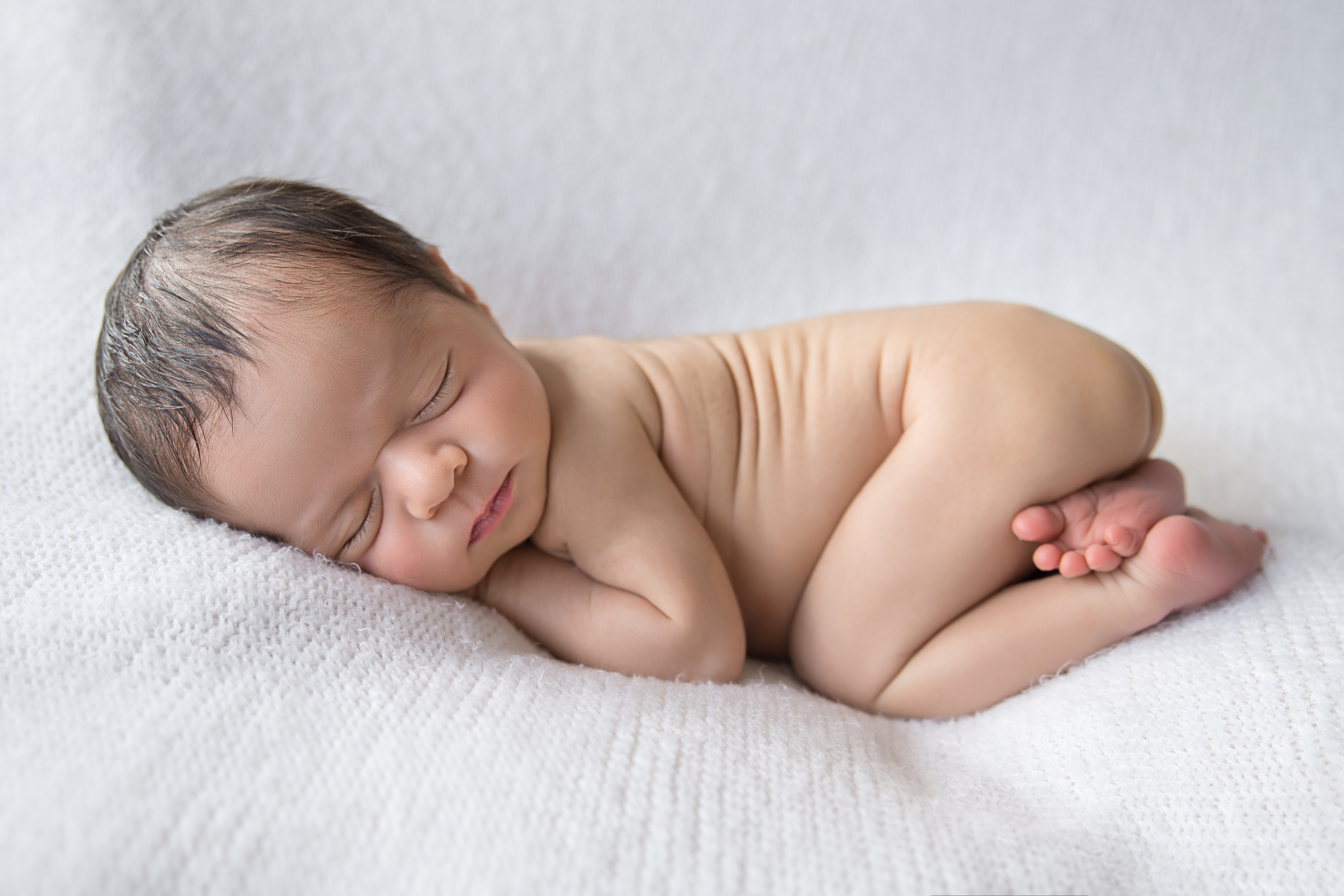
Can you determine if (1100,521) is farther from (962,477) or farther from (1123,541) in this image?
(962,477)

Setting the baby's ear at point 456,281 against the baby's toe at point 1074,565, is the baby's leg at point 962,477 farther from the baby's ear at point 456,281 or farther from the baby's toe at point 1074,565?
the baby's ear at point 456,281

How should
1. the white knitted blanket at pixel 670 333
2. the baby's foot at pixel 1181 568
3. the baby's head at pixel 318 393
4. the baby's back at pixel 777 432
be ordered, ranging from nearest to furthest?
the white knitted blanket at pixel 670 333
the baby's head at pixel 318 393
the baby's foot at pixel 1181 568
the baby's back at pixel 777 432

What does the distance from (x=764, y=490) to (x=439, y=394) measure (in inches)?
16.4

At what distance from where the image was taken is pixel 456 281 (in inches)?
42.2

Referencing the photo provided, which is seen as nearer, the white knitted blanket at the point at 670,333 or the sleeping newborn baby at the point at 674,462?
the white knitted blanket at the point at 670,333

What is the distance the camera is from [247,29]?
4.70ft

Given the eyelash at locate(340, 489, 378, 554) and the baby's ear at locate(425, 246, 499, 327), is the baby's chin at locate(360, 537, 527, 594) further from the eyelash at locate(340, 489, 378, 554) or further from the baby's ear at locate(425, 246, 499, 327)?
the baby's ear at locate(425, 246, 499, 327)

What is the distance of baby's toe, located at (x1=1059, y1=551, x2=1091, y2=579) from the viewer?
1.01 meters

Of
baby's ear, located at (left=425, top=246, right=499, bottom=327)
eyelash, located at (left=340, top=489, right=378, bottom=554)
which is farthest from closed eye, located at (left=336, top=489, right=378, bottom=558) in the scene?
baby's ear, located at (left=425, top=246, right=499, bottom=327)

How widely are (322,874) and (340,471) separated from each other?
0.38 meters

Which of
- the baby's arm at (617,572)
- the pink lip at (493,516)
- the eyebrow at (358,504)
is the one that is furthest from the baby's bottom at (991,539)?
the eyebrow at (358,504)

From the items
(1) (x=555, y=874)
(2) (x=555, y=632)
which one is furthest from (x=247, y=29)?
(1) (x=555, y=874)

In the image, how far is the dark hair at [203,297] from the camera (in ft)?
2.87

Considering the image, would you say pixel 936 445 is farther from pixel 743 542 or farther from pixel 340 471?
pixel 340 471
